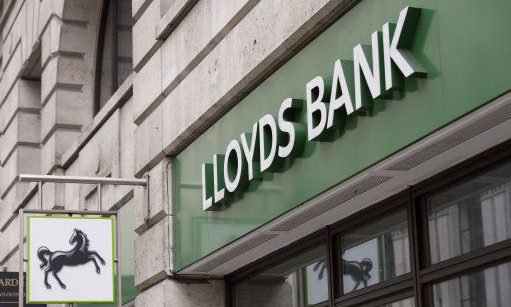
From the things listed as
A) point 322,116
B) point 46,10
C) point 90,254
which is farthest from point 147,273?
point 46,10

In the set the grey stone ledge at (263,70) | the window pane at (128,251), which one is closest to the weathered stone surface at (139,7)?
the grey stone ledge at (263,70)

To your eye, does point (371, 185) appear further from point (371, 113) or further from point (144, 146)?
point (144, 146)

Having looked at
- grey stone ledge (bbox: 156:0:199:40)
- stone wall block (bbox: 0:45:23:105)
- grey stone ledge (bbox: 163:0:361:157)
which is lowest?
grey stone ledge (bbox: 163:0:361:157)

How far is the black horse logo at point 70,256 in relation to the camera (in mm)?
13930

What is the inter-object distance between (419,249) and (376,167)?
839 mm

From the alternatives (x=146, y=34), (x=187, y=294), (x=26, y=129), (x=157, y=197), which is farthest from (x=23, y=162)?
(x=187, y=294)

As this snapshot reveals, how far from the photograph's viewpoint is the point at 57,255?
13992mm

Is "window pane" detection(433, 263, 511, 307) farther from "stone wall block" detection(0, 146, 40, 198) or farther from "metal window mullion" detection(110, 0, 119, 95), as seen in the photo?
"stone wall block" detection(0, 146, 40, 198)

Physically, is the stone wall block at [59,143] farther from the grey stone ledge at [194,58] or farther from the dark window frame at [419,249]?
the dark window frame at [419,249]

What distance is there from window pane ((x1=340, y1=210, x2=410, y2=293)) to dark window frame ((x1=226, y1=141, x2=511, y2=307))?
3.0 inches

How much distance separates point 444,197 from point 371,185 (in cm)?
74

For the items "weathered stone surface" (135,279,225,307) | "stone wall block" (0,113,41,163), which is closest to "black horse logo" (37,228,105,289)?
"weathered stone surface" (135,279,225,307)

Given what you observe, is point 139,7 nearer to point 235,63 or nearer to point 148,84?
point 148,84

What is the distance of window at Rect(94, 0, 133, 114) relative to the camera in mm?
19047
